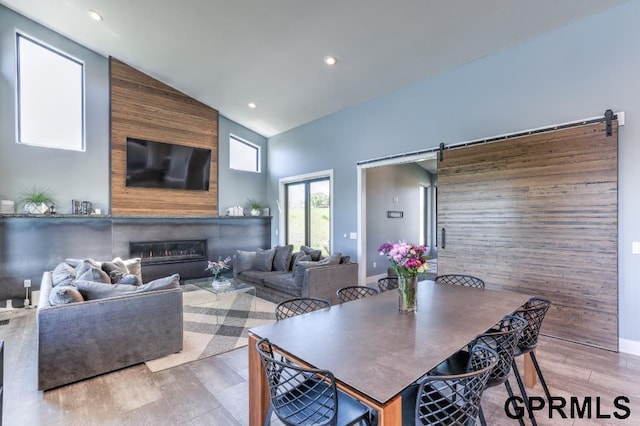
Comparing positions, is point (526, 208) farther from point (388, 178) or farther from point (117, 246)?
point (117, 246)

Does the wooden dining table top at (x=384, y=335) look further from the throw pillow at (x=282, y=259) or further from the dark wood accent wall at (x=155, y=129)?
the dark wood accent wall at (x=155, y=129)

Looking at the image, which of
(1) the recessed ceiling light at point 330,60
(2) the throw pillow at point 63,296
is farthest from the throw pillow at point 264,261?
(1) the recessed ceiling light at point 330,60

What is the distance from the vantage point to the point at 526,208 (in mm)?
3859

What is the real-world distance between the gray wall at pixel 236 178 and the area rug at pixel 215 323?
2.52 m

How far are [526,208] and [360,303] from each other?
2.79 metres

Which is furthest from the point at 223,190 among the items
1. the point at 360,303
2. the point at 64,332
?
the point at 360,303

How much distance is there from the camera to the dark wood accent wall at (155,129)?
597 centimetres

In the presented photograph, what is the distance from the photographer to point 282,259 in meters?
5.77

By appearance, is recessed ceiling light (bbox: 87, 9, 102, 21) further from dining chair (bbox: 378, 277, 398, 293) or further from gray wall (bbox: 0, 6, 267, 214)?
dining chair (bbox: 378, 277, 398, 293)

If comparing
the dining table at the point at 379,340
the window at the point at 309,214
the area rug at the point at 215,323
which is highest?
the window at the point at 309,214

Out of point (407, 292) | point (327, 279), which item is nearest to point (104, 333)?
point (407, 292)

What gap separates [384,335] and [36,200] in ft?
20.0

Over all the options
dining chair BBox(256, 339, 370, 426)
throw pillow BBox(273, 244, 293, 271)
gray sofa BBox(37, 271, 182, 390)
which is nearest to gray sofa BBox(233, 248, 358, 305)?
throw pillow BBox(273, 244, 293, 271)

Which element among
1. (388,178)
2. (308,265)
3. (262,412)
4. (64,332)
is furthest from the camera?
(388,178)
